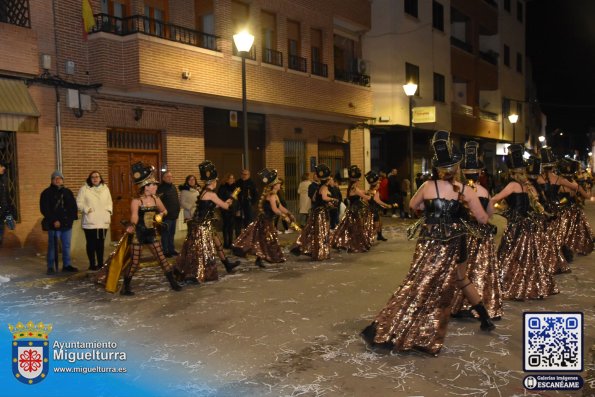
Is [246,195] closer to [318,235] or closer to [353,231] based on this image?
[353,231]

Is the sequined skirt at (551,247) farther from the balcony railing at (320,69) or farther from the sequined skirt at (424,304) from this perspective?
the balcony railing at (320,69)

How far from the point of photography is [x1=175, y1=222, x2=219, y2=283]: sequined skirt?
28.7 feet

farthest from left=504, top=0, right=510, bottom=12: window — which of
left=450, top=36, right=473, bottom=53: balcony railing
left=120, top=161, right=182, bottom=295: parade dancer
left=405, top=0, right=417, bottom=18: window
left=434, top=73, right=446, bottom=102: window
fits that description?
left=120, top=161, right=182, bottom=295: parade dancer

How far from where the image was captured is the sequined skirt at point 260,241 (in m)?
10.1

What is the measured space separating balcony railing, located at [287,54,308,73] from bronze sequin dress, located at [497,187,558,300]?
11.4 m

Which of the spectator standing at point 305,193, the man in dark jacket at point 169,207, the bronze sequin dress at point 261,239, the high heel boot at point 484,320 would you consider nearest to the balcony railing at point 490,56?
the spectator standing at point 305,193

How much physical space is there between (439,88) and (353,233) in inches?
614

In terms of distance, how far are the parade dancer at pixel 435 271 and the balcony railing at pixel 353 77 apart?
50.3 ft

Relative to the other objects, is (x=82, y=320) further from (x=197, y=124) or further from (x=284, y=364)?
(x=197, y=124)

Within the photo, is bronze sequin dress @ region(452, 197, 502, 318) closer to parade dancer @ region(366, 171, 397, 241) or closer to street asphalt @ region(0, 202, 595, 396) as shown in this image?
street asphalt @ region(0, 202, 595, 396)

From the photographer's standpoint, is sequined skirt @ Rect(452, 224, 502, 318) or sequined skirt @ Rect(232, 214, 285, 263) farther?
sequined skirt @ Rect(232, 214, 285, 263)

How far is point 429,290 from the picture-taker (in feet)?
17.6

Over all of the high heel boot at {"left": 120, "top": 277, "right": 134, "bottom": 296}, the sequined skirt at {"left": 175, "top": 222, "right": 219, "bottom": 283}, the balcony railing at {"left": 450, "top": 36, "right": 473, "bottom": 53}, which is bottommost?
the high heel boot at {"left": 120, "top": 277, "right": 134, "bottom": 296}

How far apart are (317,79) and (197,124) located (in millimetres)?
4758
